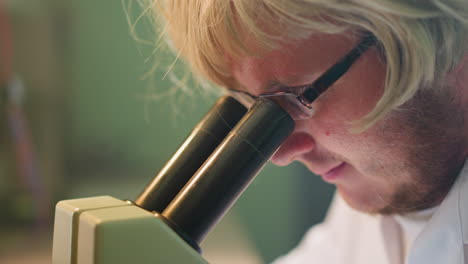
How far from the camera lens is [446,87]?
699 mm

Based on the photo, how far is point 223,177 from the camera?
1.78 ft

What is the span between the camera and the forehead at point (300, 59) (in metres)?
0.65

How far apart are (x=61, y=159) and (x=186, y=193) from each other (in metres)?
1.70

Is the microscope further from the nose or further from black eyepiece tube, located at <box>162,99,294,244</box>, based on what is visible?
the nose

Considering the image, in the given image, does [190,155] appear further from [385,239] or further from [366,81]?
[385,239]

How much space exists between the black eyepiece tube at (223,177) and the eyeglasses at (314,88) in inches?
2.9

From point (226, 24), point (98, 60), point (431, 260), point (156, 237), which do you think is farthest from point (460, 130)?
point (98, 60)

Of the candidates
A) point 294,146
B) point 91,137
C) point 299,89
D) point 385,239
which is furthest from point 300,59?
point 91,137

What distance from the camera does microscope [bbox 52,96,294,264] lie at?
492 millimetres

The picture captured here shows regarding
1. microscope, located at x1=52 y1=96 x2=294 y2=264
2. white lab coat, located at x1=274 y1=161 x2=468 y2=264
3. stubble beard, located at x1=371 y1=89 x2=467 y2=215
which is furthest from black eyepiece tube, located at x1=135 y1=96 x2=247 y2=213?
white lab coat, located at x1=274 y1=161 x2=468 y2=264

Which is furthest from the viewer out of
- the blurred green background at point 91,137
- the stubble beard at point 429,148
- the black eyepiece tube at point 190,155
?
the blurred green background at point 91,137

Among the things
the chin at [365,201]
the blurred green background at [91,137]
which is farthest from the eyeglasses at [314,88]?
the blurred green background at [91,137]

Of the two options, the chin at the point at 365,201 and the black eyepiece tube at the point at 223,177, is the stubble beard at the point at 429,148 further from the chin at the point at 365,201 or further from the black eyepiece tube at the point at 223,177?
the black eyepiece tube at the point at 223,177

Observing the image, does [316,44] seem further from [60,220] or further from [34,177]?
[34,177]
